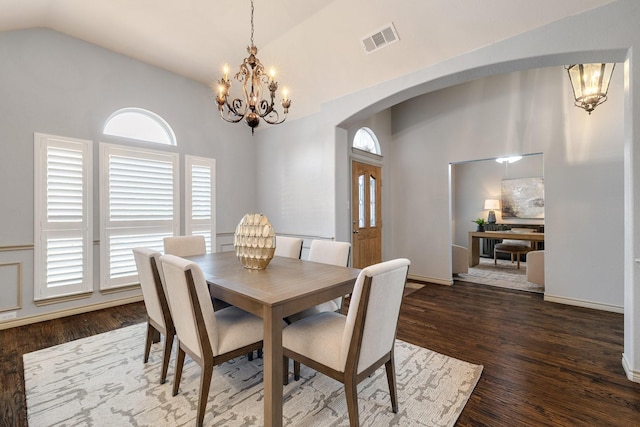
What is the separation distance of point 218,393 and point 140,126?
12.1 feet

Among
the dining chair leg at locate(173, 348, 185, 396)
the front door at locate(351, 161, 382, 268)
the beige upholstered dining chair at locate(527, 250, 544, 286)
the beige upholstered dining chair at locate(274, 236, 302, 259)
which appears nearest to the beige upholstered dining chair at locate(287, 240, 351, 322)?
the beige upholstered dining chair at locate(274, 236, 302, 259)

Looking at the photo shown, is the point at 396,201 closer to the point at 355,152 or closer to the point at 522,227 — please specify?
the point at 355,152

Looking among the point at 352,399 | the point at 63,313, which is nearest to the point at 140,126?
the point at 63,313

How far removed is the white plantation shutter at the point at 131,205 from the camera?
3541mm

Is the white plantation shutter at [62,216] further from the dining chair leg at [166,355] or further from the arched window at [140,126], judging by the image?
the dining chair leg at [166,355]

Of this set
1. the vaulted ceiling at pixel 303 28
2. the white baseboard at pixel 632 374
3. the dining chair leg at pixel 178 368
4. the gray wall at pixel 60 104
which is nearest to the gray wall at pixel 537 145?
the white baseboard at pixel 632 374

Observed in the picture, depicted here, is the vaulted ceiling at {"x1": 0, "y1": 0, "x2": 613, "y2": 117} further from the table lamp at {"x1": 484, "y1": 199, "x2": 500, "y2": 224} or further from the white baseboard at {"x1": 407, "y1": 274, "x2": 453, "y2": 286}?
the table lamp at {"x1": 484, "y1": 199, "x2": 500, "y2": 224}

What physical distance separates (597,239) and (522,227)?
322 centimetres

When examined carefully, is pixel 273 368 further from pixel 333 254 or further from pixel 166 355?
pixel 333 254

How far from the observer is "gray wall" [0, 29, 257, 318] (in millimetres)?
2957

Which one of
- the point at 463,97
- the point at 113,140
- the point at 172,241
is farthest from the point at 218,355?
the point at 463,97

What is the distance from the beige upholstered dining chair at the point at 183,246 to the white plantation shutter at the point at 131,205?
3.76 ft

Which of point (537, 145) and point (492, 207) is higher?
point (537, 145)

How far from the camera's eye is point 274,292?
1.55 meters
